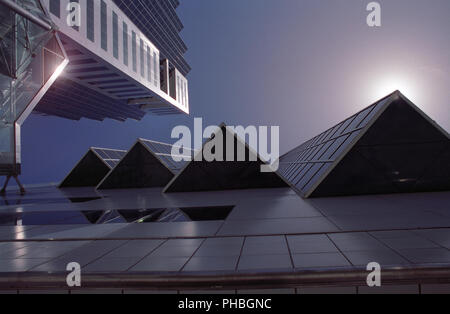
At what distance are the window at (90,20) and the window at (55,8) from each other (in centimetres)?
648

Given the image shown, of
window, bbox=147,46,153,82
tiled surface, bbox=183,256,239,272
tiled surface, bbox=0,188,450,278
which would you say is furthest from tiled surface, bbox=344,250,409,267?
window, bbox=147,46,153,82

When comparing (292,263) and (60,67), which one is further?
(60,67)

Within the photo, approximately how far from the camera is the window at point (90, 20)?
1679 inches

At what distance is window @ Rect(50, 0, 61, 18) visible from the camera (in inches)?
1373

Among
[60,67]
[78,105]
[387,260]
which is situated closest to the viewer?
[387,260]

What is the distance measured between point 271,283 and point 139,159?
18.9 metres

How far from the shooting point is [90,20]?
1702 inches

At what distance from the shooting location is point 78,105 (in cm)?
7388

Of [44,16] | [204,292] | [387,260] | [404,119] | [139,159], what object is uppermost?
[44,16]

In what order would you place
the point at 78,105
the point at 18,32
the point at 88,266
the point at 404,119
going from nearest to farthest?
the point at 88,266 → the point at 404,119 → the point at 18,32 → the point at 78,105

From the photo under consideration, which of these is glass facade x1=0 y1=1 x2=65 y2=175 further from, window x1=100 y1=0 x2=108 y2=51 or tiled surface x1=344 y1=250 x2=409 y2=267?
tiled surface x1=344 y1=250 x2=409 y2=267

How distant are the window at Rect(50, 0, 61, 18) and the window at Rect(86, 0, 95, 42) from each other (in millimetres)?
6480

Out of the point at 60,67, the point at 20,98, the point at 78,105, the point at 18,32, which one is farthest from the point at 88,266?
the point at 78,105

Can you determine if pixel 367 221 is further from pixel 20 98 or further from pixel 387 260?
pixel 20 98
